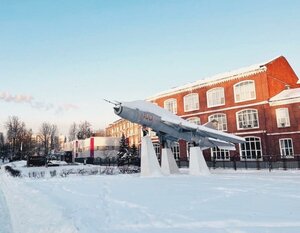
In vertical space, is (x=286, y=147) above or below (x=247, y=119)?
below

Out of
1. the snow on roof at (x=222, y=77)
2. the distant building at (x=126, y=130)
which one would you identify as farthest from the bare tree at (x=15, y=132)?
the snow on roof at (x=222, y=77)

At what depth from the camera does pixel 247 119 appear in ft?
113

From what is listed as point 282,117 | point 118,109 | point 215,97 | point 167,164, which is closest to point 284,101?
point 282,117

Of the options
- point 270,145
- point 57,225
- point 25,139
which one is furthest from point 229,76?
point 25,139

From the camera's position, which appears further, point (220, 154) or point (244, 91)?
point (220, 154)

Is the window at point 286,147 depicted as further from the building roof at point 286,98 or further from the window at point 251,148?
the building roof at point 286,98

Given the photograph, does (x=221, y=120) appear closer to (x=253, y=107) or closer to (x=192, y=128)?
(x=253, y=107)

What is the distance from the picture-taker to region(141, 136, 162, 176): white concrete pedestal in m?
18.8

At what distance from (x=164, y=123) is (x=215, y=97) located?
61.7 feet

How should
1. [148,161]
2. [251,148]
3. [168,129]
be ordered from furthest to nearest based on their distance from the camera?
[251,148] < [168,129] < [148,161]

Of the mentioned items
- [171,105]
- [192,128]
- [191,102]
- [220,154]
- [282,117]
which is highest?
[171,105]

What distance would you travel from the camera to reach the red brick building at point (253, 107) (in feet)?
102

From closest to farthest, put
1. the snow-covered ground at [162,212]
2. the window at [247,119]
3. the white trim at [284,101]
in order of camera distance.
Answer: the snow-covered ground at [162,212]
the white trim at [284,101]
the window at [247,119]

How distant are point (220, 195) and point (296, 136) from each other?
2403 cm
